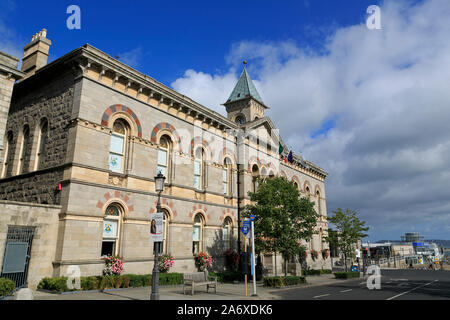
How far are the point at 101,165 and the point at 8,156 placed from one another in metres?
7.61

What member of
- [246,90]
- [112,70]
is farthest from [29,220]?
[246,90]

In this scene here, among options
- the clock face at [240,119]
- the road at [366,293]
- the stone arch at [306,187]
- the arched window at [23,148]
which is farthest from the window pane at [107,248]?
the stone arch at [306,187]

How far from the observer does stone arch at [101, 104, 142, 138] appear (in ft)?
57.9

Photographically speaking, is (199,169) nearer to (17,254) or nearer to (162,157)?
(162,157)

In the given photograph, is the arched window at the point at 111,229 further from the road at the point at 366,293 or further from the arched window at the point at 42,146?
the road at the point at 366,293

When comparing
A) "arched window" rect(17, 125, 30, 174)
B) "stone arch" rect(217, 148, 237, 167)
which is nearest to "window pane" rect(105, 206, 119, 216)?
"arched window" rect(17, 125, 30, 174)

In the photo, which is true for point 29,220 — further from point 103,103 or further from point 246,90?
point 246,90

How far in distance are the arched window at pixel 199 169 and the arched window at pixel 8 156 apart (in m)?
11.6

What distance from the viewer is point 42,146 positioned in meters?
18.3

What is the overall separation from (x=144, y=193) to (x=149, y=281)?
15.9 feet

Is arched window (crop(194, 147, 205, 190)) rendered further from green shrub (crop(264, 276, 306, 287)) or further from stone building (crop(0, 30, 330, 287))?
green shrub (crop(264, 276, 306, 287))

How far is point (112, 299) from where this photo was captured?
12875 millimetres

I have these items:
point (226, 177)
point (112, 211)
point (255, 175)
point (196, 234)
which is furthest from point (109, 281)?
point (255, 175)

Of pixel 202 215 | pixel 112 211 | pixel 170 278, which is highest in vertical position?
pixel 202 215
